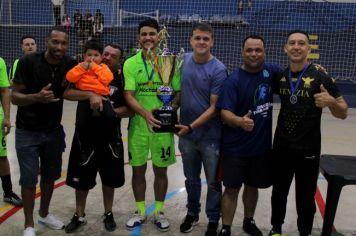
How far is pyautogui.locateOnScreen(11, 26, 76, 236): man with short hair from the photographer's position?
3.24m

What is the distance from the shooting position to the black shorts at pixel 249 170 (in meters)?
3.28

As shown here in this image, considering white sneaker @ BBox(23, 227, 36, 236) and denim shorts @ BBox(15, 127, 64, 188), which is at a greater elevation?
denim shorts @ BBox(15, 127, 64, 188)

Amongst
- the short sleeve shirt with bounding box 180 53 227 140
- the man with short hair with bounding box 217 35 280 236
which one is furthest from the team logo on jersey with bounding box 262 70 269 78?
the short sleeve shirt with bounding box 180 53 227 140

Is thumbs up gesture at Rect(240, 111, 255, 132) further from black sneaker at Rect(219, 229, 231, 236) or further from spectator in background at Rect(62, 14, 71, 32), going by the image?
spectator in background at Rect(62, 14, 71, 32)

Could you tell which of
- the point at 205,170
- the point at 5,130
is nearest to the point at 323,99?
the point at 205,170

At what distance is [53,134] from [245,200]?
73.1 inches

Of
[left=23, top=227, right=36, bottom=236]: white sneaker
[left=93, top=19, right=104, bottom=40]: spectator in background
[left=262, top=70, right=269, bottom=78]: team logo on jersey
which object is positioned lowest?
[left=23, top=227, right=36, bottom=236]: white sneaker

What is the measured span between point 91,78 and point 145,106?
0.56 meters

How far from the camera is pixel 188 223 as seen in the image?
3.65 m

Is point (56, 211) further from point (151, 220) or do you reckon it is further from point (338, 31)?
point (338, 31)

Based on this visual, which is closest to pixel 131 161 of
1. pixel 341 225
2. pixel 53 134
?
pixel 53 134

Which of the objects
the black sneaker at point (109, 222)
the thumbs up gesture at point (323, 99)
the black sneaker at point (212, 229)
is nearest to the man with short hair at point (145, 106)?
the black sneaker at point (109, 222)

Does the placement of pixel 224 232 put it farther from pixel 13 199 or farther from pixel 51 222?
pixel 13 199

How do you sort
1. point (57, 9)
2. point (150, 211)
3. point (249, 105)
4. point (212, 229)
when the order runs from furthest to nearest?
1. point (57, 9)
2. point (150, 211)
3. point (212, 229)
4. point (249, 105)
